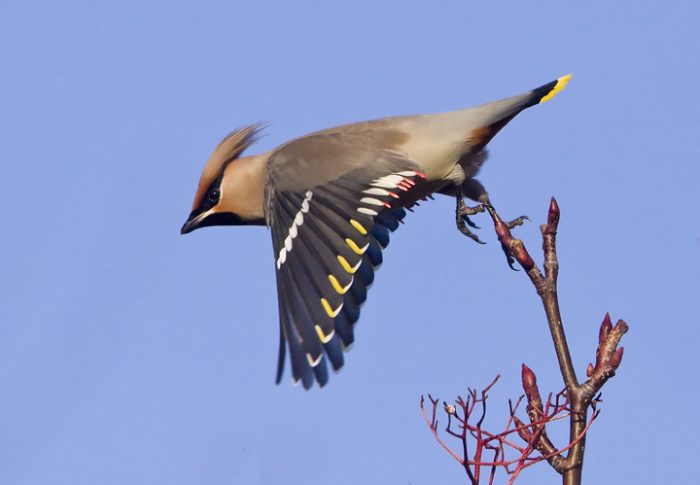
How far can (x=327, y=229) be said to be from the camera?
13.6 feet

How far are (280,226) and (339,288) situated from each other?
1.77 feet

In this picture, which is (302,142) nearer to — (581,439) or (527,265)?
(527,265)

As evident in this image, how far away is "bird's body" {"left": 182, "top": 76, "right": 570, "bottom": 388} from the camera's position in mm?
3814

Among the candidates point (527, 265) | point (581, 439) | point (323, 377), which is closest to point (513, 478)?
point (581, 439)

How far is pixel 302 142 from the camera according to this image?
4648 mm

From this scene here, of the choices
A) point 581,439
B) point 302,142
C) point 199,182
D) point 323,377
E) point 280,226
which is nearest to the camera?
point 581,439

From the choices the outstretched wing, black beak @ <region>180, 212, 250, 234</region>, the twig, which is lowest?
the twig

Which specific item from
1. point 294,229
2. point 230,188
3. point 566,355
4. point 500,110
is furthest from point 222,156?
point 566,355

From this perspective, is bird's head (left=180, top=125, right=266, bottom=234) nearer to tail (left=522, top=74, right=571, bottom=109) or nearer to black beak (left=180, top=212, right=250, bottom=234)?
black beak (left=180, top=212, right=250, bottom=234)

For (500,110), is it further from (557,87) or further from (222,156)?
(222,156)

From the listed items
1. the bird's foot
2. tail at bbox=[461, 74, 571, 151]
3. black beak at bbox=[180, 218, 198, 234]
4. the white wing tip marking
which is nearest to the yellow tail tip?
tail at bbox=[461, 74, 571, 151]

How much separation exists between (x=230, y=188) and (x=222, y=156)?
176 millimetres

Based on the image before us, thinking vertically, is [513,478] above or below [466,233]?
below

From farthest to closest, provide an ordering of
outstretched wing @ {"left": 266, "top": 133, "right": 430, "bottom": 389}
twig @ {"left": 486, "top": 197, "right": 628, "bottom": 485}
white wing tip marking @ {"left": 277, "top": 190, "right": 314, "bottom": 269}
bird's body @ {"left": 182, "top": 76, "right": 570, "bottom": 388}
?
white wing tip marking @ {"left": 277, "top": 190, "right": 314, "bottom": 269} → bird's body @ {"left": 182, "top": 76, "right": 570, "bottom": 388} → outstretched wing @ {"left": 266, "top": 133, "right": 430, "bottom": 389} → twig @ {"left": 486, "top": 197, "right": 628, "bottom": 485}
